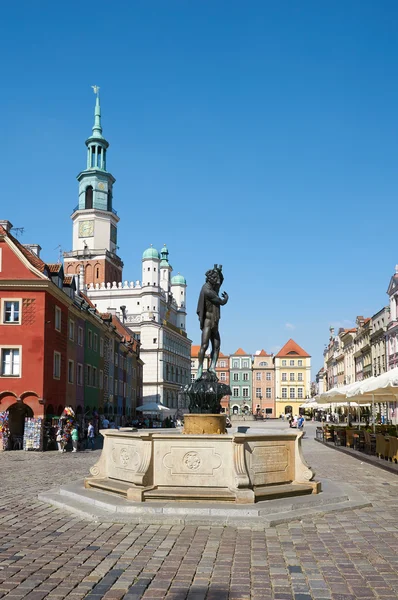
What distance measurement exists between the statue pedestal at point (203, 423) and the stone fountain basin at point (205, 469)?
71.9 inches

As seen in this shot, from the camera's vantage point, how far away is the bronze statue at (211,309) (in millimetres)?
14812

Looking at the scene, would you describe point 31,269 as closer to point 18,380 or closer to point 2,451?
point 18,380

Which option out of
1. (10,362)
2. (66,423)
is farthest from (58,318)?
(66,423)

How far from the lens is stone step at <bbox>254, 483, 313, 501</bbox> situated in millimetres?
10821

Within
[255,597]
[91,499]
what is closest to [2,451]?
[91,499]

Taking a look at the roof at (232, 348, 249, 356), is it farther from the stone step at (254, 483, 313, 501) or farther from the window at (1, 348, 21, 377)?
the stone step at (254, 483, 313, 501)

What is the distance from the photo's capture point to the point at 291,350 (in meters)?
128

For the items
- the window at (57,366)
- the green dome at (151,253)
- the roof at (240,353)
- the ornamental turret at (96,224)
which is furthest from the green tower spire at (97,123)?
the window at (57,366)

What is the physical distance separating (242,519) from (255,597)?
3.54 meters

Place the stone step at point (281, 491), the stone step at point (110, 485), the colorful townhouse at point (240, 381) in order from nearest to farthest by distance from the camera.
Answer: the stone step at point (281, 491), the stone step at point (110, 485), the colorful townhouse at point (240, 381)

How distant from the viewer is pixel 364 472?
18266 millimetres

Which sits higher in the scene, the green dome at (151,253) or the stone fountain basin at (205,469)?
the green dome at (151,253)

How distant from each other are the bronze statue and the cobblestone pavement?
5.16 m

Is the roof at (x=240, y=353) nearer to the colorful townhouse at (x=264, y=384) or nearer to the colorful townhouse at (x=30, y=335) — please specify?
the colorful townhouse at (x=264, y=384)
